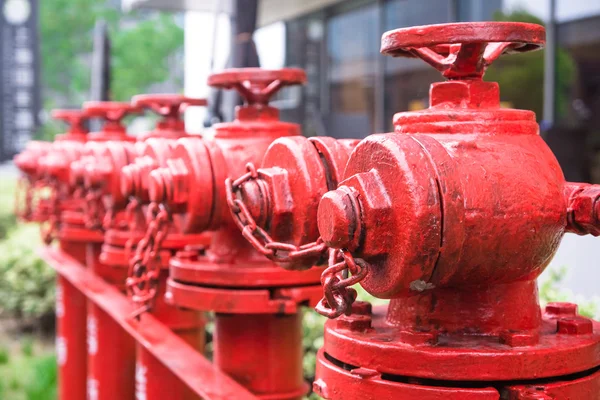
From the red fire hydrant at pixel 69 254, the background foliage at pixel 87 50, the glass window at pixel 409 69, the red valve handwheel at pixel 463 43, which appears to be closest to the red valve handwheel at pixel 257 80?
the red valve handwheel at pixel 463 43

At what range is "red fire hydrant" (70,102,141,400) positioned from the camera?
8.09 ft

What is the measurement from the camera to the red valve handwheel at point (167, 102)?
246 centimetres

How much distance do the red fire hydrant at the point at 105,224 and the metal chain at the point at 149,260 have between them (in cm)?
43

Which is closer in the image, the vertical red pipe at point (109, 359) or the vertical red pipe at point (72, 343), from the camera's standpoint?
the vertical red pipe at point (109, 359)

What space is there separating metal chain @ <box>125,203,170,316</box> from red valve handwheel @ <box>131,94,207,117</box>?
0.57m

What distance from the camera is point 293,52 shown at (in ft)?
24.4

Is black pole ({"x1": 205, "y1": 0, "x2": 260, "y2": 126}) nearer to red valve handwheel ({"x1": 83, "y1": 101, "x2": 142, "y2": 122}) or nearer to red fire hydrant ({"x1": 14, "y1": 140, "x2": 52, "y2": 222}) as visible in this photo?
red valve handwheel ({"x1": 83, "y1": 101, "x2": 142, "y2": 122})

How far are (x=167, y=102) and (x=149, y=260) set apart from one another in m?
0.66

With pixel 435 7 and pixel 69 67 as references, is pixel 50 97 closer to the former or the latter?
pixel 69 67

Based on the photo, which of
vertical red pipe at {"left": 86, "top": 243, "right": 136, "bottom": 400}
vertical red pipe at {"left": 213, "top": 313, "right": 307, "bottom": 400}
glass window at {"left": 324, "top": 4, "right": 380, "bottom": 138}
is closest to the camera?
vertical red pipe at {"left": 213, "top": 313, "right": 307, "bottom": 400}

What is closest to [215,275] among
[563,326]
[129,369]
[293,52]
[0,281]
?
[563,326]

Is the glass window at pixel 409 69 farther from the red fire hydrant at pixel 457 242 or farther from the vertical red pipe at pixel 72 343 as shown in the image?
the red fire hydrant at pixel 457 242

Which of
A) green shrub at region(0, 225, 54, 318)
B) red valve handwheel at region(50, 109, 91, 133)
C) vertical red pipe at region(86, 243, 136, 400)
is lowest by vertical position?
green shrub at region(0, 225, 54, 318)

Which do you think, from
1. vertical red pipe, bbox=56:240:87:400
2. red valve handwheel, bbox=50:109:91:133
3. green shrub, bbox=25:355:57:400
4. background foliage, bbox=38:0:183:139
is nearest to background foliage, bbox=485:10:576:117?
red valve handwheel, bbox=50:109:91:133
